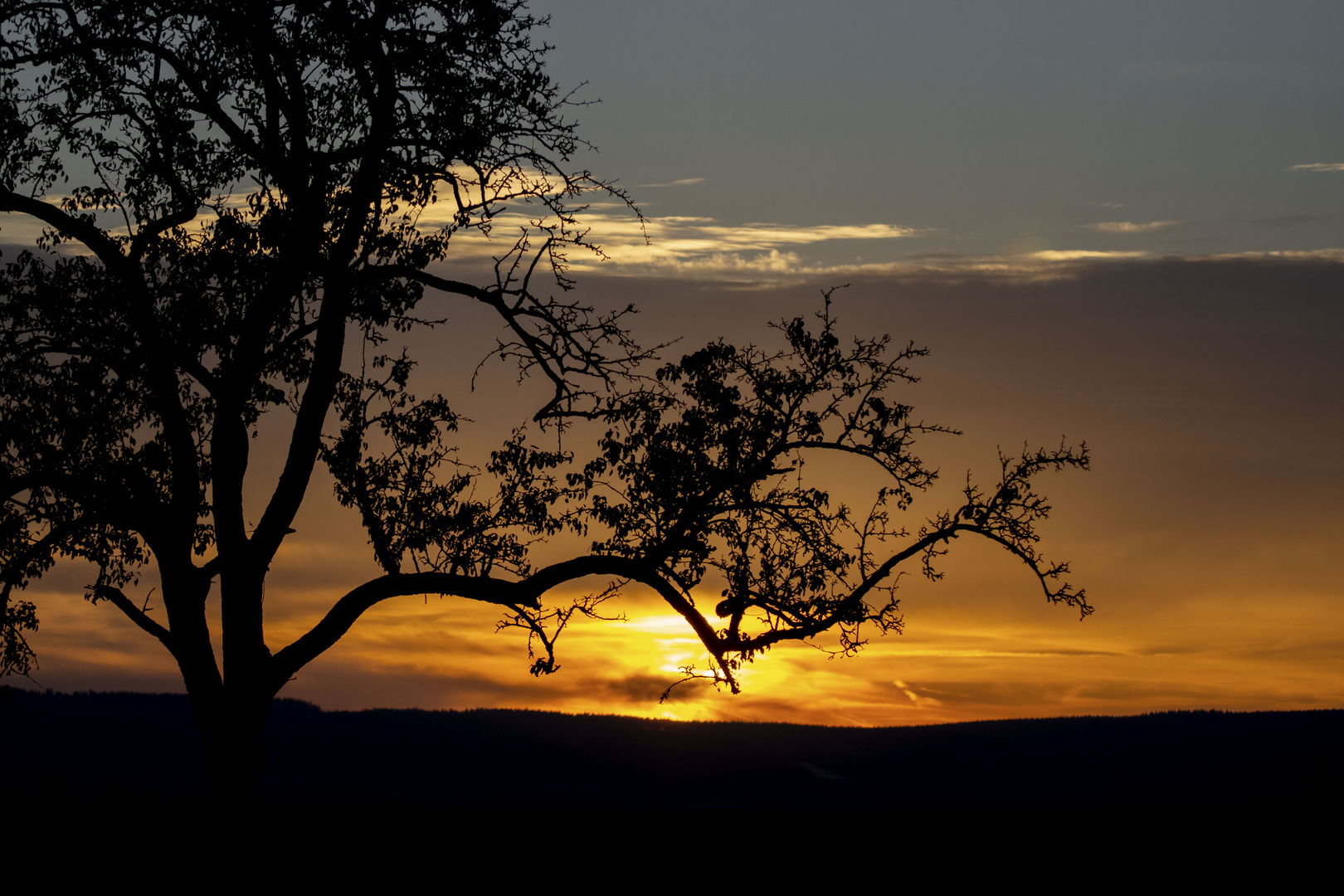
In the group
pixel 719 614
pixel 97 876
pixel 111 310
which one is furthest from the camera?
pixel 111 310

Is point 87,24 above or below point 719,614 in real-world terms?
above

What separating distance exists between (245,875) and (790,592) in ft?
26.2

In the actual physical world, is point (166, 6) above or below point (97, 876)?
above

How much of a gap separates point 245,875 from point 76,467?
8.19 m

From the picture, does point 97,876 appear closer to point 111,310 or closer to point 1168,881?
point 111,310

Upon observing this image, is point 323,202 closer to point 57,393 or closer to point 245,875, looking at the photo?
point 57,393

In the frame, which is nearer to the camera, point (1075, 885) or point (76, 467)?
point (1075, 885)

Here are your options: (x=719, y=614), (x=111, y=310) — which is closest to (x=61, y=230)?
(x=111, y=310)

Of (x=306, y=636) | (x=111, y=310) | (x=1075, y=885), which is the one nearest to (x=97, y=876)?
(x=306, y=636)

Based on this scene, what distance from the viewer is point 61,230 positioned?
58.5 feet

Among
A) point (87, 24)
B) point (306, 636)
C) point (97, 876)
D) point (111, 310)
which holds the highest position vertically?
point (87, 24)

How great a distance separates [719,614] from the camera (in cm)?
1745

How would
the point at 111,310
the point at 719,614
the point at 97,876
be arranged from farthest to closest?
the point at 111,310, the point at 719,614, the point at 97,876

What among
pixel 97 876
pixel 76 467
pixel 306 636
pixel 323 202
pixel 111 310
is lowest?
pixel 97 876
